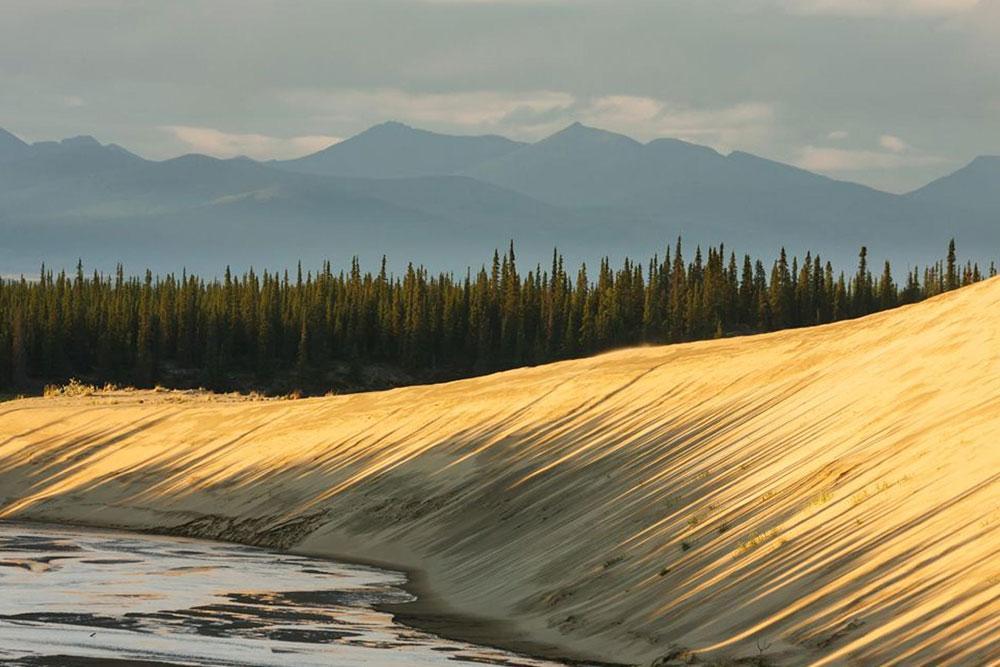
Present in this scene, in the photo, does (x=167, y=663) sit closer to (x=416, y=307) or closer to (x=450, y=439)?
(x=450, y=439)

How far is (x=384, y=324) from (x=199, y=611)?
438 ft

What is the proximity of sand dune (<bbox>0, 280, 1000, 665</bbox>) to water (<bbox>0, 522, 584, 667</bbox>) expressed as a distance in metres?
2.20

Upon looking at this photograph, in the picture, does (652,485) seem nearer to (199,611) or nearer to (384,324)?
(199,611)

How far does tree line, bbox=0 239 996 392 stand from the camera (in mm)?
156875

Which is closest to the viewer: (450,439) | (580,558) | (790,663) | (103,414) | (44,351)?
(790,663)

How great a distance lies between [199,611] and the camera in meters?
32.8

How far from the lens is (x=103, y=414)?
74.9m

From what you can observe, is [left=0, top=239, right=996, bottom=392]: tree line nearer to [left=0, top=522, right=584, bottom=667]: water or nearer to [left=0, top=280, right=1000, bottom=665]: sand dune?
[left=0, top=280, right=1000, bottom=665]: sand dune

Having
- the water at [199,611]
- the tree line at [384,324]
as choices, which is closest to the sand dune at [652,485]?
the water at [199,611]

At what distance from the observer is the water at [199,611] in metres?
26.2

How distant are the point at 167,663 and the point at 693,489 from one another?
15.3 m

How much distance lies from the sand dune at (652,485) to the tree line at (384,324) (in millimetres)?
82555

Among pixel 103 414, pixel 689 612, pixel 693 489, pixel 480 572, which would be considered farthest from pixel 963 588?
pixel 103 414

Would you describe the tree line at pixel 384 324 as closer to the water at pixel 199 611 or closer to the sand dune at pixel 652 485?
the sand dune at pixel 652 485
